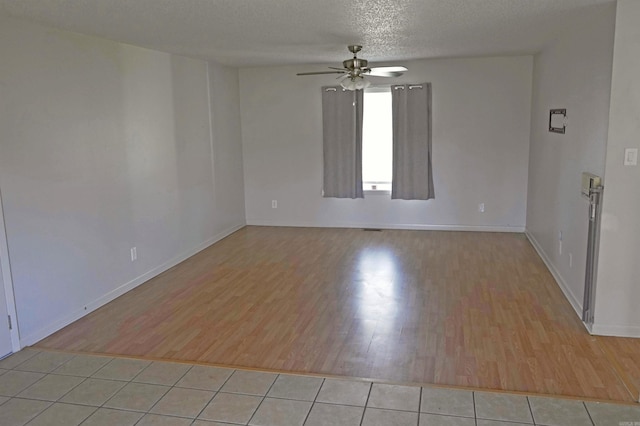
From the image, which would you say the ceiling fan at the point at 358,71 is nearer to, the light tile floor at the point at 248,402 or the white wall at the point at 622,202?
the white wall at the point at 622,202

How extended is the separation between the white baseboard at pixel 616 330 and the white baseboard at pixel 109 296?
3.88 metres

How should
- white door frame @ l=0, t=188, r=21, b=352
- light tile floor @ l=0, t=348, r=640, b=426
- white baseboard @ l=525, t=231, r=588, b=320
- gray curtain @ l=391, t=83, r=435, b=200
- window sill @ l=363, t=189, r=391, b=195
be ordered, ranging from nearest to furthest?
light tile floor @ l=0, t=348, r=640, b=426
white door frame @ l=0, t=188, r=21, b=352
white baseboard @ l=525, t=231, r=588, b=320
gray curtain @ l=391, t=83, r=435, b=200
window sill @ l=363, t=189, r=391, b=195

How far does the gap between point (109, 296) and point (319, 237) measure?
2965mm

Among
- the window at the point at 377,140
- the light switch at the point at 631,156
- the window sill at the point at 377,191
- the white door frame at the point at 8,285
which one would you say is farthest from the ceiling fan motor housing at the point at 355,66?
the white door frame at the point at 8,285

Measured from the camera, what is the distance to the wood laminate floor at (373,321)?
3049 millimetres

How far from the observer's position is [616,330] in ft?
11.3

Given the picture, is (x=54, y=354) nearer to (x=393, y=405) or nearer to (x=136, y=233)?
(x=136, y=233)

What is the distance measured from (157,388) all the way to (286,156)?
4.76 m

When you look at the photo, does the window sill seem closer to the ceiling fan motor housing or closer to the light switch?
the ceiling fan motor housing

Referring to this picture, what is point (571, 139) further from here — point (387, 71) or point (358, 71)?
point (358, 71)

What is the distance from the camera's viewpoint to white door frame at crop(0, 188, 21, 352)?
329 cm

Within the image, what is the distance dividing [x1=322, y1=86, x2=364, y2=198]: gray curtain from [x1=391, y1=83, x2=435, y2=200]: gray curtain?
50 centimetres

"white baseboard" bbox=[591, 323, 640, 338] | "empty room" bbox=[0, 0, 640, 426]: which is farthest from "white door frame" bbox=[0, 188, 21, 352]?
"white baseboard" bbox=[591, 323, 640, 338]

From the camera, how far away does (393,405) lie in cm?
263
